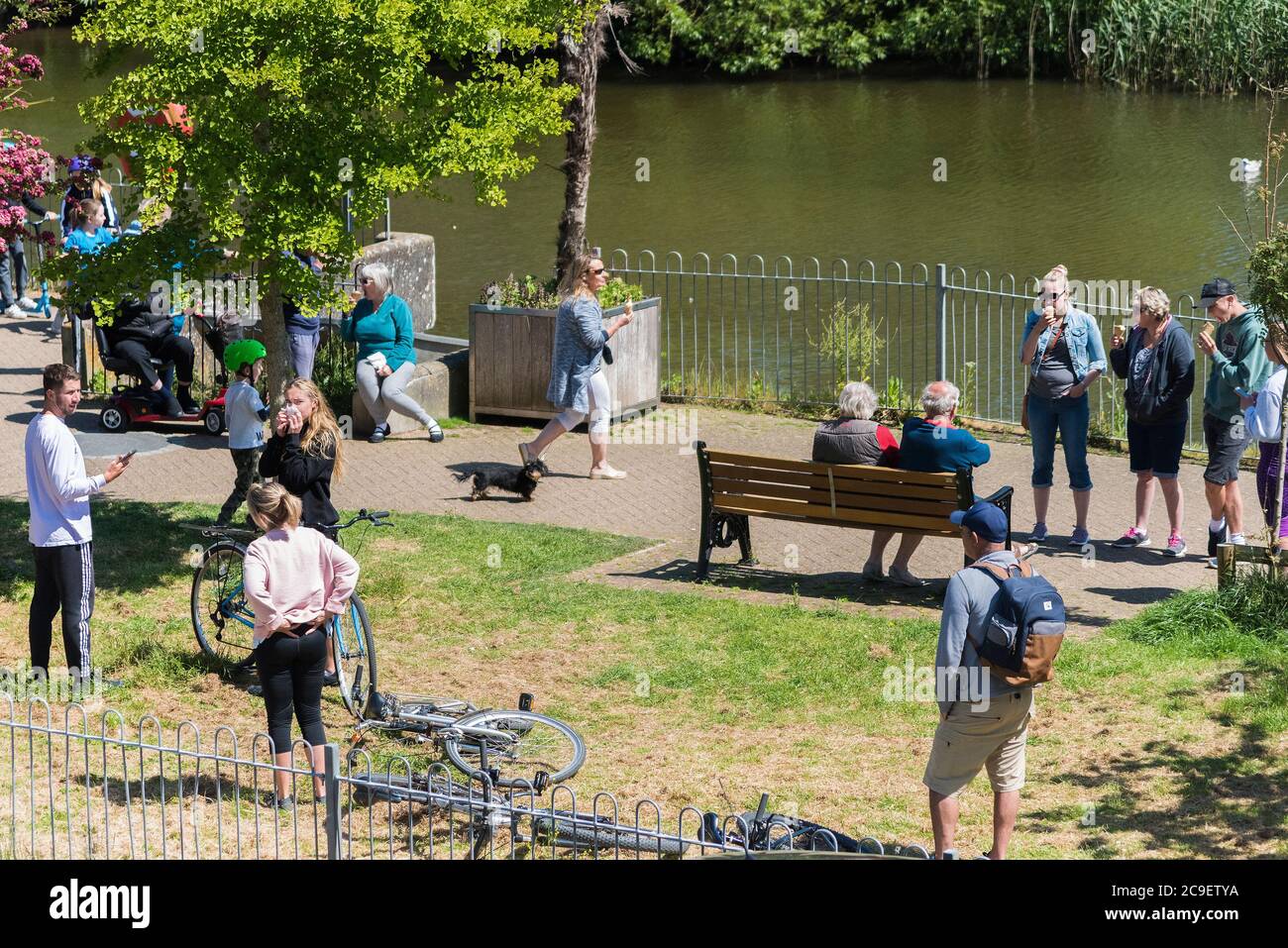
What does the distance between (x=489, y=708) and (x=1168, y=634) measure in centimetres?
381

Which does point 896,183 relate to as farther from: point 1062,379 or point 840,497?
point 840,497

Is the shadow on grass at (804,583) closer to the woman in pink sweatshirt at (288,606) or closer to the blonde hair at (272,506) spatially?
the woman in pink sweatshirt at (288,606)

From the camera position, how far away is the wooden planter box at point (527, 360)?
1523cm

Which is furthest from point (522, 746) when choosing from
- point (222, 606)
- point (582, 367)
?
point (582, 367)

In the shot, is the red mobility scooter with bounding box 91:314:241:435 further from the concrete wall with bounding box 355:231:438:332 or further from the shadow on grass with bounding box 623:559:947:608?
the shadow on grass with bounding box 623:559:947:608

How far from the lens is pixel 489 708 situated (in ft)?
29.0

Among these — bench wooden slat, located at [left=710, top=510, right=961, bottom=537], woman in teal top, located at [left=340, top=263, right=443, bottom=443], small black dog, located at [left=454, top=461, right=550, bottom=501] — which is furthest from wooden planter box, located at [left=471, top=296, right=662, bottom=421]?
bench wooden slat, located at [left=710, top=510, right=961, bottom=537]

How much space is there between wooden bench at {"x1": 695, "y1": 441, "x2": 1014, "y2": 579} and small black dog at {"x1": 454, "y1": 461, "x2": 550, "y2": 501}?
1.91 meters

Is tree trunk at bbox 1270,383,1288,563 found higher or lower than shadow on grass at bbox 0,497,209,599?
higher

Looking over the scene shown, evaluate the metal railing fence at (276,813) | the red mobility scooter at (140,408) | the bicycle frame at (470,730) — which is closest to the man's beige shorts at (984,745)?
the metal railing fence at (276,813)

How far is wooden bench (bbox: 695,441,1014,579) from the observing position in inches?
403

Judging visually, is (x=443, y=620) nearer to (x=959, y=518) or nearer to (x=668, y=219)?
(x=959, y=518)
